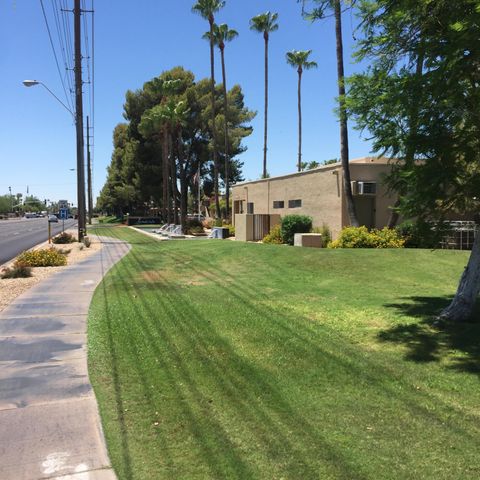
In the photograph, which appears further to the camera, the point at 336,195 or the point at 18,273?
the point at 336,195

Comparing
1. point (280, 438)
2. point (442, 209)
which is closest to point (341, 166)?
point (442, 209)

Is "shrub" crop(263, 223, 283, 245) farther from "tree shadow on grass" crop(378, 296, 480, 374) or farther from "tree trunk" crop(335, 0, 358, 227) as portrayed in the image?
"tree shadow on grass" crop(378, 296, 480, 374)

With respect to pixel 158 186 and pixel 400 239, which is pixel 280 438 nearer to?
pixel 400 239

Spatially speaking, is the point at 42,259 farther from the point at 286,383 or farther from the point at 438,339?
the point at 286,383

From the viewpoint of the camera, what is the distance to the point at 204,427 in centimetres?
480

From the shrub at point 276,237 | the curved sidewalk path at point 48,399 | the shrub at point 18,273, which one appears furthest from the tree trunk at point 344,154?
the curved sidewalk path at point 48,399

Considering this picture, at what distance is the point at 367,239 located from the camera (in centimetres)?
1934

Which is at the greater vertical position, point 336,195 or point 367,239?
point 336,195

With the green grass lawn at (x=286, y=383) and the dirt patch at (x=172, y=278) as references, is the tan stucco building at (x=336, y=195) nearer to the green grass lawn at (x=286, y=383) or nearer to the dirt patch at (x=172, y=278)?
the dirt patch at (x=172, y=278)

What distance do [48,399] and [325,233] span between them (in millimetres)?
18272

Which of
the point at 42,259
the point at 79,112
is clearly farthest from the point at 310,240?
the point at 79,112

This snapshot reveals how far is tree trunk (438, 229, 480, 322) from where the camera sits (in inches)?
327

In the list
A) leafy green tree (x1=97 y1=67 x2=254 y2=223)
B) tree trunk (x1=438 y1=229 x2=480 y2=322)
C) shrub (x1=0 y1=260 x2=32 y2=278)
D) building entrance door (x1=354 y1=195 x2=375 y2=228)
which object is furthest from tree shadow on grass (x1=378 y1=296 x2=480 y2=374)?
leafy green tree (x1=97 y1=67 x2=254 y2=223)

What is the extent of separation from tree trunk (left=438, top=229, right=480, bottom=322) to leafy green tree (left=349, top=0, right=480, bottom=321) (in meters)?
0.01
